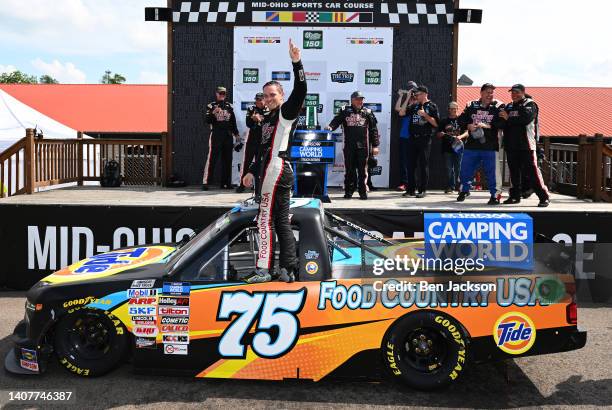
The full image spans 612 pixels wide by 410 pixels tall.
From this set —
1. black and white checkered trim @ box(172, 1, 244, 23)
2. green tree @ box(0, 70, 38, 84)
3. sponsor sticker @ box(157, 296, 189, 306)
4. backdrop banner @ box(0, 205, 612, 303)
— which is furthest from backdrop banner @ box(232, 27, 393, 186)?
green tree @ box(0, 70, 38, 84)

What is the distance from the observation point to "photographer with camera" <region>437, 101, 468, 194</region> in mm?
10547

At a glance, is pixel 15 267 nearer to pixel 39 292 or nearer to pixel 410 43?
pixel 39 292

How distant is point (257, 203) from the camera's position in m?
5.16

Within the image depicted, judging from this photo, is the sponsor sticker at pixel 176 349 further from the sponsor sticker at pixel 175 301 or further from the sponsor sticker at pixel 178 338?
the sponsor sticker at pixel 175 301

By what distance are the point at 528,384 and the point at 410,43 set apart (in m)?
8.06

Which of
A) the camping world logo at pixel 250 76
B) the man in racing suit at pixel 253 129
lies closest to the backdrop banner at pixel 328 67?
the camping world logo at pixel 250 76

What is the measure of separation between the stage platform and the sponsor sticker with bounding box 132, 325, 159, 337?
3331 mm

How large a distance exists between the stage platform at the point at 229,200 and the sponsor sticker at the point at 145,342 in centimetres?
335

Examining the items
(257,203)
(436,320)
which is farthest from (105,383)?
(436,320)

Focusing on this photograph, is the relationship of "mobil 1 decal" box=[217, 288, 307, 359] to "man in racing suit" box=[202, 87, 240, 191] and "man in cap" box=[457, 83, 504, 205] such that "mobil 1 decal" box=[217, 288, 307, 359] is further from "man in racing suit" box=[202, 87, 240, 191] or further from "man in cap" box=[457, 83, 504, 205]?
"man in racing suit" box=[202, 87, 240, 191]

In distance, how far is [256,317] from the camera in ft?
14.8

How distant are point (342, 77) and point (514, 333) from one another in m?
7.78

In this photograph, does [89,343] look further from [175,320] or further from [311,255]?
[311,255]

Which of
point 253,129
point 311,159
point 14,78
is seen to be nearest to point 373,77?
point 253,129
